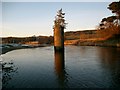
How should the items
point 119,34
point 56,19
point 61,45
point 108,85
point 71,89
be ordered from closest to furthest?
point 71,89 → point 108,85 → point 61,45 → point 56,19 → point 119,34

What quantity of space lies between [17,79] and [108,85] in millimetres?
7798

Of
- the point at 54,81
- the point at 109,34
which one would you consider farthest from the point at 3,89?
the point at 109,34

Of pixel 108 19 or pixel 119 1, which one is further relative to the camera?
pixel 108 19

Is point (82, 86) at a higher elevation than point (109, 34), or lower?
lower

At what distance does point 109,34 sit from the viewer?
71812mm

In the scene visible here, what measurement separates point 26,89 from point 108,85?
6.03 meters

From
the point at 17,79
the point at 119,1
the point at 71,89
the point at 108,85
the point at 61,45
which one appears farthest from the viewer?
the point at 119,1

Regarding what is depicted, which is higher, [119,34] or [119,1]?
[119,1]

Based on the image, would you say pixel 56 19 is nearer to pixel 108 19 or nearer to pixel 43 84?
pixel 108 19

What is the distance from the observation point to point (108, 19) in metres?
68.6

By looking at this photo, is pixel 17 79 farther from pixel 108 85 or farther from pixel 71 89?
pixel 108 85

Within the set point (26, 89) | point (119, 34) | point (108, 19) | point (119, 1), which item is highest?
point (119, 1)

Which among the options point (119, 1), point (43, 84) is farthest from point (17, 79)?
point (119, 1)

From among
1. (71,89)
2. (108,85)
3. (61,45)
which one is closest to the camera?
(71,89)
